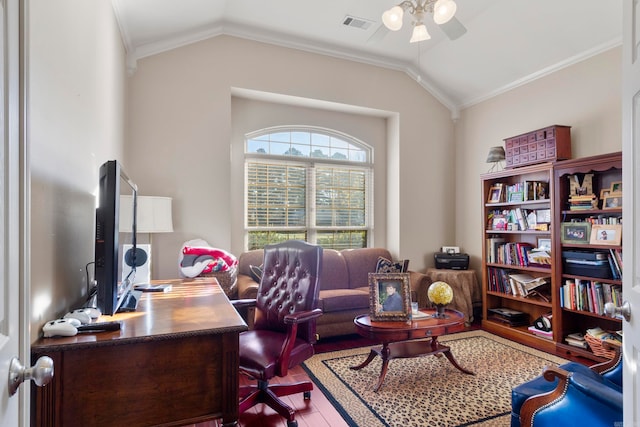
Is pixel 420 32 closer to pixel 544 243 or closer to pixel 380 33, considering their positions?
pixel 380 33

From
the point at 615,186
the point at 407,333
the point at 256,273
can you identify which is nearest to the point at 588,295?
the point at 615,186

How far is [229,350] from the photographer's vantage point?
148cm

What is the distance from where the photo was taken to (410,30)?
399 cm

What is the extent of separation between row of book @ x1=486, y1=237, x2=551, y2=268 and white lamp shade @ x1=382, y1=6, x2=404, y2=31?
8.73 ft

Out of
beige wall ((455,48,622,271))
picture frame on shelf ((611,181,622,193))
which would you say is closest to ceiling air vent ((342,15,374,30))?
beige wall ((455,48,622,271))

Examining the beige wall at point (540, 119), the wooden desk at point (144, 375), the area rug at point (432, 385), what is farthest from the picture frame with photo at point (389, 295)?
the beige wall at point (540, 119)

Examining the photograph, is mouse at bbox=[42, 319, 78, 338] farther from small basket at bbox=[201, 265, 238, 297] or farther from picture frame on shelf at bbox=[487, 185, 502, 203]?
picture frame on shelf at bbox=[487, 185, 502, 203]

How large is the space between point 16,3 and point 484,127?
4834 millimetres

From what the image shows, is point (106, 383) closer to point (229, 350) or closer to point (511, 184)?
point (229, 350)

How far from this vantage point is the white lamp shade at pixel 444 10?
2299 millimetres

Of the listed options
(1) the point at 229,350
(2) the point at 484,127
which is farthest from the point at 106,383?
(2) the point at 484,127

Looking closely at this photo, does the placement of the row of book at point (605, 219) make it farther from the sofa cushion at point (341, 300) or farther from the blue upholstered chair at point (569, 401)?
the sofa cushion at point (341, 300)

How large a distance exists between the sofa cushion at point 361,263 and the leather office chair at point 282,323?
1888 millimetres

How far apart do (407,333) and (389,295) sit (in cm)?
33
